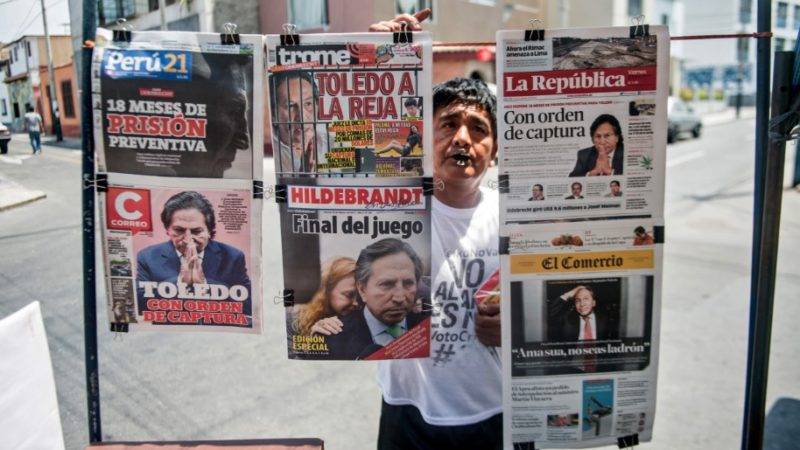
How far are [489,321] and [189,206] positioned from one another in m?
0.97

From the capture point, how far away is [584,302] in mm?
1811

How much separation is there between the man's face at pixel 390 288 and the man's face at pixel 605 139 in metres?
0.63

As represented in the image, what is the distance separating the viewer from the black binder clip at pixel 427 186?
169cm

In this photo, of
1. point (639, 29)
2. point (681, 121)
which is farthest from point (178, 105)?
point (681, 121)

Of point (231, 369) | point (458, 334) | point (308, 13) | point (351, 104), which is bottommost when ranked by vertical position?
point (231, 369)

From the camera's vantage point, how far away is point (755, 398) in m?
1.92

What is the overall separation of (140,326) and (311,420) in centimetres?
174

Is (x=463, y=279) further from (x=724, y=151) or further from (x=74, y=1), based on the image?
(x=724, y=151)

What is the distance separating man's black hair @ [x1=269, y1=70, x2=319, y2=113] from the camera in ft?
5.47

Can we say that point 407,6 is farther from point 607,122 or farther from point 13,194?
point 607,122

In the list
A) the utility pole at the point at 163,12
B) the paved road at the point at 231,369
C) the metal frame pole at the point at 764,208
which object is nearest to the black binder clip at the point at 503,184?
the metal frame pole at the point at 764,208

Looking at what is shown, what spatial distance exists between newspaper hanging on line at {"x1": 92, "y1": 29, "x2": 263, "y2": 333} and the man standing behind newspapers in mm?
578

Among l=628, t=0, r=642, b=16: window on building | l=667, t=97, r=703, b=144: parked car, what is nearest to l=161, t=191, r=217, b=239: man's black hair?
l=667, t=97, r=703, b=144: parked car

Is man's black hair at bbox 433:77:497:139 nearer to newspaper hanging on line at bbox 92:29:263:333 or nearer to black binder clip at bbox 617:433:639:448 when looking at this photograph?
newspaper hanging on line at bbox 92:29:263:333
